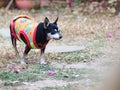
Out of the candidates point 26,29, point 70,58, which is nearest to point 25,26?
point 26,29

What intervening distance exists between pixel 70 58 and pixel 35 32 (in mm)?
825

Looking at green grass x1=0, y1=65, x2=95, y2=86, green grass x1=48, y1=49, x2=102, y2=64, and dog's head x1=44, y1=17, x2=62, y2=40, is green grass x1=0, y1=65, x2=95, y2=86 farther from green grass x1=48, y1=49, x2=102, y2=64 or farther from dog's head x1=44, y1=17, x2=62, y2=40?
green grass x1=48, y1=49, x2=102, y2=64

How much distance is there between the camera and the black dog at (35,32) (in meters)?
5.23

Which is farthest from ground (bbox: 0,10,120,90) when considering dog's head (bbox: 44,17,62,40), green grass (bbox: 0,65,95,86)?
dog's head (bbox: 44,17,62,40)

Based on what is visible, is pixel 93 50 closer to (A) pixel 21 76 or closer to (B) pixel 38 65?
(B) pixel 38 65

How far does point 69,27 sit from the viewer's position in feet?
29.2

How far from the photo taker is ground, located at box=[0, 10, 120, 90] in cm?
448

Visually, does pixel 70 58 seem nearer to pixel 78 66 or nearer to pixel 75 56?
pixel 75 56

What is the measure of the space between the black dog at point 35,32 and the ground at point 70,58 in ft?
0.96

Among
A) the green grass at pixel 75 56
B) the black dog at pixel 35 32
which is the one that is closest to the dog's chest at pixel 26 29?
the black dog at pixel 35 32

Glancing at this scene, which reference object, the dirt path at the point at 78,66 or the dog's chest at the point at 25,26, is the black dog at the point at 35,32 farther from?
the dirt path at the point at 78,66

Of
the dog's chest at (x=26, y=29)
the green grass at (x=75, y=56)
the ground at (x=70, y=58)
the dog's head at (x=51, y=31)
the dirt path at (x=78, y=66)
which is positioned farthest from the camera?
the green grass at (x=75, y=56)

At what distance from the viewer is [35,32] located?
17.6ft

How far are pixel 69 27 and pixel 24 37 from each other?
3431 millimetres
